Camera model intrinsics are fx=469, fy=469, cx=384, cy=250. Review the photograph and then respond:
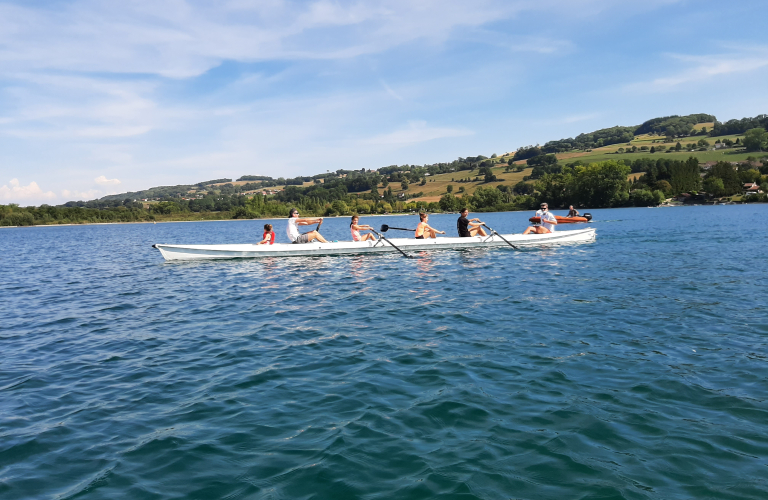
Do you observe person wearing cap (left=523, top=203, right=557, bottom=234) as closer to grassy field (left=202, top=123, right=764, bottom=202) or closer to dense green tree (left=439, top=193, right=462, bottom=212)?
dense green tree (left=439, top=193, right=462, bottom=212)

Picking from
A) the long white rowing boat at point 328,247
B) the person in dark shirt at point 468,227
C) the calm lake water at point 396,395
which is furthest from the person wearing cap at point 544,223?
the calm lake water at point 396,395

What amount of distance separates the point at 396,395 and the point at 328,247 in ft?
50.4

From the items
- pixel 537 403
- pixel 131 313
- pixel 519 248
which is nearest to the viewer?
pixel 537 403

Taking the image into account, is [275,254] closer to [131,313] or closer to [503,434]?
[131,313]

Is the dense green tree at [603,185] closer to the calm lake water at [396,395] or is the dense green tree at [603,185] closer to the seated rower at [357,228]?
the seated rower at [357,228]

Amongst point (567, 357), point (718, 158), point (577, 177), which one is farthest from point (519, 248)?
point (718, 158)

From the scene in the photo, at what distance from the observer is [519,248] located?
22.7 m

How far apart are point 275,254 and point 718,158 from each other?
13182 centimetres

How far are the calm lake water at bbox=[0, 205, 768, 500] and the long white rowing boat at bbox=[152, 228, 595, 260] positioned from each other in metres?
7.76

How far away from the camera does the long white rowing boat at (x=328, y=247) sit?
20.6m

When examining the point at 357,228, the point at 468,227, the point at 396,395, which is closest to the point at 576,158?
the point at 468,227

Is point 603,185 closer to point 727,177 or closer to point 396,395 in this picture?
point 727,177

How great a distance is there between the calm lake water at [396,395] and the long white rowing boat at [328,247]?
25.5ft

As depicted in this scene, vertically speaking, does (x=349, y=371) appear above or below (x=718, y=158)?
below
